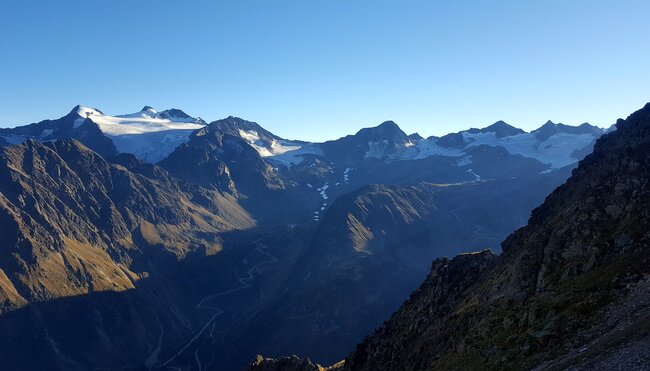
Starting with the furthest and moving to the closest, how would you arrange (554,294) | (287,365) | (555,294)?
(287,365) < (554,294) < (555,294)

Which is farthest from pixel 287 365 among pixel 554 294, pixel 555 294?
pixel 555 294

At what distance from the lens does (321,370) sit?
105438 mm

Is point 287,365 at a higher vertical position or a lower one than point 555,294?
lower

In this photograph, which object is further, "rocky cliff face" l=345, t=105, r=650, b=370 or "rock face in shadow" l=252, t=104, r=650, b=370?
"rocky cliff face" l=345, t=105, r=650, b=370

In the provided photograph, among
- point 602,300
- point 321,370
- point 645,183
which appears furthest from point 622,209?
point 321,370

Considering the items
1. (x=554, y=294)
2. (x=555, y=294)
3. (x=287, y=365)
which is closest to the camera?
(x=555, y=294)

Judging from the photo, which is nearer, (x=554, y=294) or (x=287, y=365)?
(x=554, y=294)

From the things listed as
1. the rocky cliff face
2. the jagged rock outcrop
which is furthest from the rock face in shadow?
the jagged rock outcrop

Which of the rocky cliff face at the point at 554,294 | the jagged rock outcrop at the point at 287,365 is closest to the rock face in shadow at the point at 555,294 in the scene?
the rocky cliff face at the point at 554,294

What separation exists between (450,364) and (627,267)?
18.2m

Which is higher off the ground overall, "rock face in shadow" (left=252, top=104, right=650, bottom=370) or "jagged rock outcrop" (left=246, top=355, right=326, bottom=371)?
"rock face in shadow" (left=252, top=104, right=650, bottom=370)

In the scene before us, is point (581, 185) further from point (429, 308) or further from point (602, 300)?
point (602, 300)

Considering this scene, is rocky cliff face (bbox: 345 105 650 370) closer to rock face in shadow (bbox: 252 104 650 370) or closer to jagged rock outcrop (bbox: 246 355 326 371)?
rock face in shadow (bbox: 252 104 650 370)

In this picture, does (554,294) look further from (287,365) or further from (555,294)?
(287,365)
